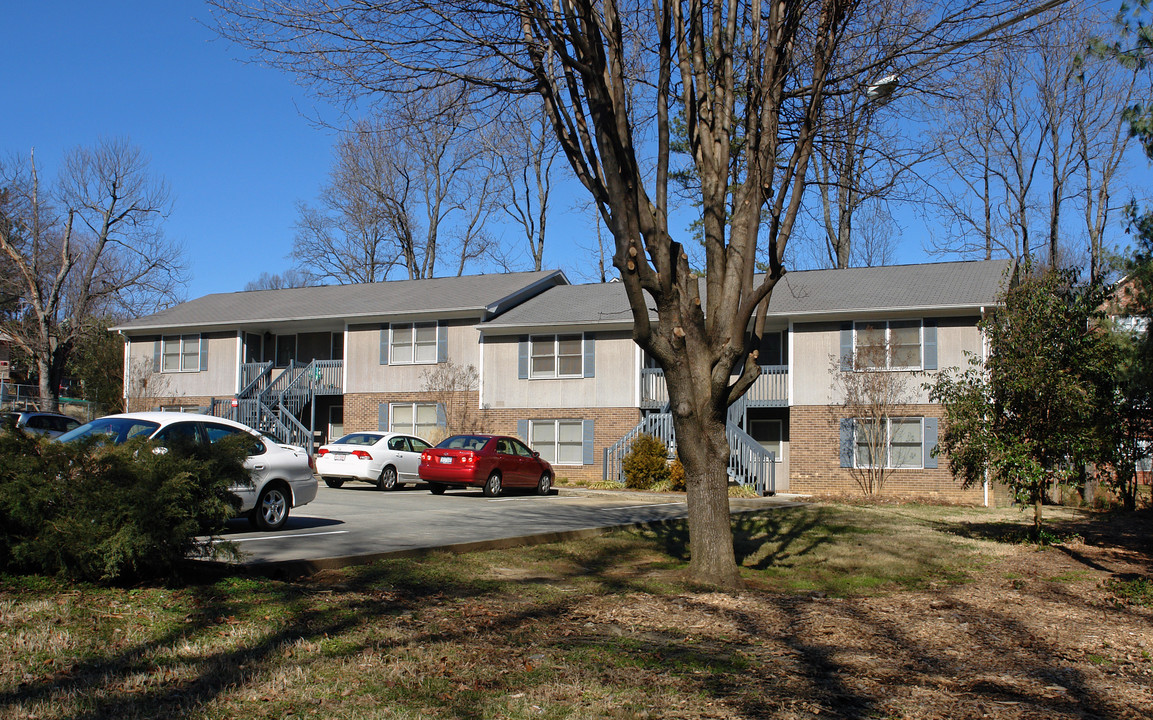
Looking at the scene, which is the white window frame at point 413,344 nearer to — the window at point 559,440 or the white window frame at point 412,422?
the white window frame at point 412,422

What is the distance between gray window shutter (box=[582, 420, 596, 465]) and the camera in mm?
29062

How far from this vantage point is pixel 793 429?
2702 centimetres

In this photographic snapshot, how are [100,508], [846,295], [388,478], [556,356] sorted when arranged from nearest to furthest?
1. [100,508]
2. [388,478]
3. [846,295]
4. [556,356]

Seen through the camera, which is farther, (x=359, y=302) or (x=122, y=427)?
(x=359, y=302)

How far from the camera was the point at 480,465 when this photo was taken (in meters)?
21.8

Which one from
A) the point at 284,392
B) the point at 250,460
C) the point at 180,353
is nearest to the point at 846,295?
the point at 284,392

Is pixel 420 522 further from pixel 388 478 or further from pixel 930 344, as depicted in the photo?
pixel 930 344

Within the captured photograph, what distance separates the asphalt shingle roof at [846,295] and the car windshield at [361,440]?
687 centimetres

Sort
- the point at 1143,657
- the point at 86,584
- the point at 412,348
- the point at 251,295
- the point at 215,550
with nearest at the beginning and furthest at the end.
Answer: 1. the point at 1143,657
2. the point at 86,584
3. the point at 215,550
4. the point at 412,348
5. the point at 251,295

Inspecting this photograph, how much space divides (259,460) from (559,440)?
58.9 ft

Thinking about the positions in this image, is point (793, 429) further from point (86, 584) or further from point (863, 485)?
point (86, 584)

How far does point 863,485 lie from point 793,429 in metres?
2.54

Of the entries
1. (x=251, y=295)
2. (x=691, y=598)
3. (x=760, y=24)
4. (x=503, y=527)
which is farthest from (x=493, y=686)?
(x=251, y=295)

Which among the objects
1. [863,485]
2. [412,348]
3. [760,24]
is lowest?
[863,485]
